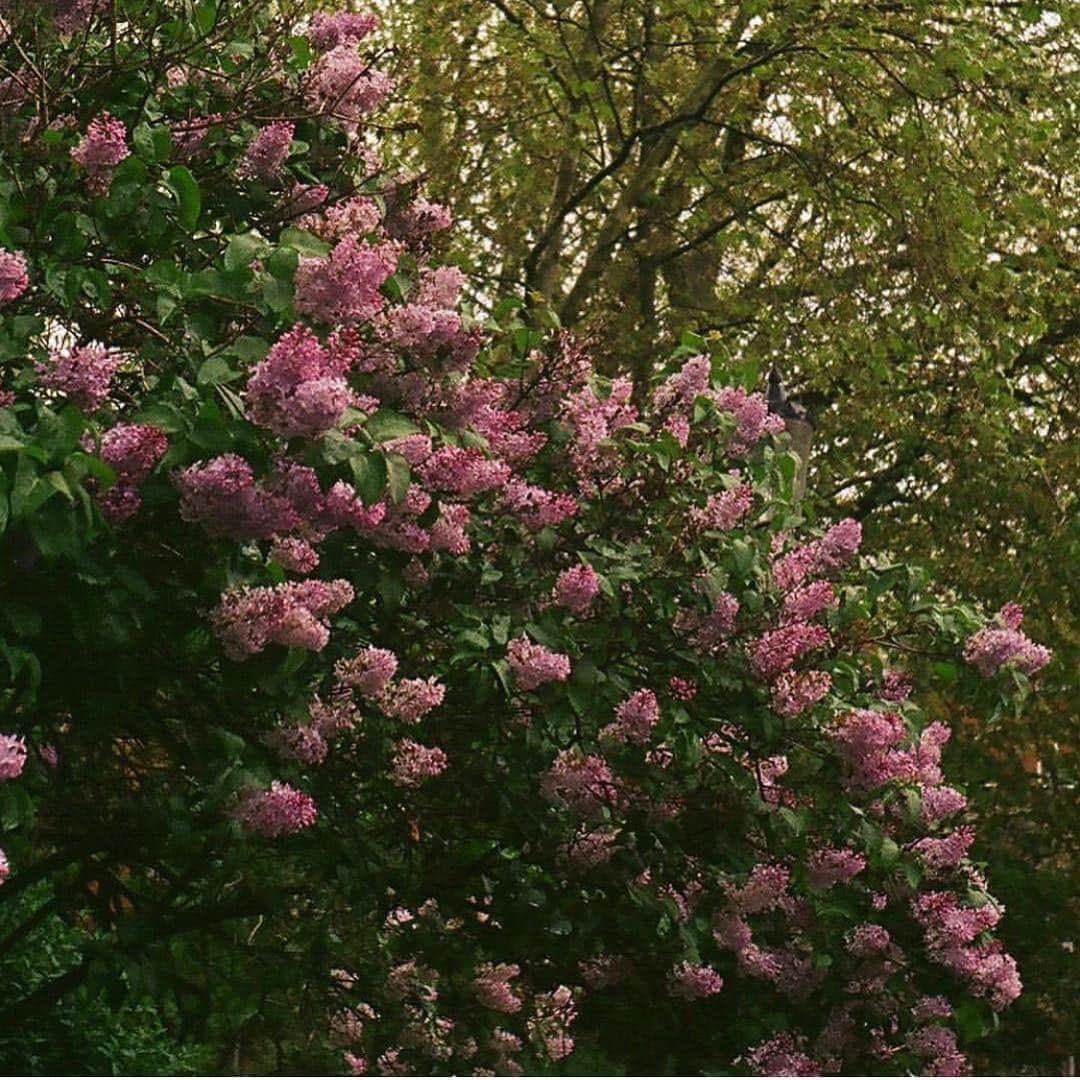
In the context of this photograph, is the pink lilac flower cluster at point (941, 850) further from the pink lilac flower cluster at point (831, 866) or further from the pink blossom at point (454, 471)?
the pink blossom at point (454, 471)

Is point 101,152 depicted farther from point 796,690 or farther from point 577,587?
point 796,690

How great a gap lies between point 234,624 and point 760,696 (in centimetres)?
206

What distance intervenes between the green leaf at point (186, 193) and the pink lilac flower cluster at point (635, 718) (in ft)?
6.12

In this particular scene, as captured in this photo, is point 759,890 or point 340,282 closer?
point 340,282

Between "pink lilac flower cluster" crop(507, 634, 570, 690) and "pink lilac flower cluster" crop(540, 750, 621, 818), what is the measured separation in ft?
1.29

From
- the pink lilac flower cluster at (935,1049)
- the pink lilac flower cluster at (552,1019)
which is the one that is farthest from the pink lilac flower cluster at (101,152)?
the pink lilac flower cluster at (935,1049)

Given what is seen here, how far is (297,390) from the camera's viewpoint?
3.97 m

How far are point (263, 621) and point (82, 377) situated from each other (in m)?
0.65

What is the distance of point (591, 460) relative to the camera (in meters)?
5.77

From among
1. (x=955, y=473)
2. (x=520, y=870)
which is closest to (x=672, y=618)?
(x=520, y=870)

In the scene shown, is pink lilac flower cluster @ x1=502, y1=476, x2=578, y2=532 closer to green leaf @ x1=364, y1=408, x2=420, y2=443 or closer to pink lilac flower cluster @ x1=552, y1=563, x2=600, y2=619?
pink lilac flower cluster @ x1=552, y1=563, x2=600, y2=619

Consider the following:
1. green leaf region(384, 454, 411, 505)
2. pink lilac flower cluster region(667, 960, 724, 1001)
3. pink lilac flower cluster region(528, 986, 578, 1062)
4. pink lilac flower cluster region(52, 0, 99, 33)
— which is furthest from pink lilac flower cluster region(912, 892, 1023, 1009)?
pink lilac flower cluster region(52, 0, 99, 33)

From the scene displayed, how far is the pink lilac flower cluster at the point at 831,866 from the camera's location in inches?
227

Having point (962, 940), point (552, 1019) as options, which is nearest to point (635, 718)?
point (962, 940)
